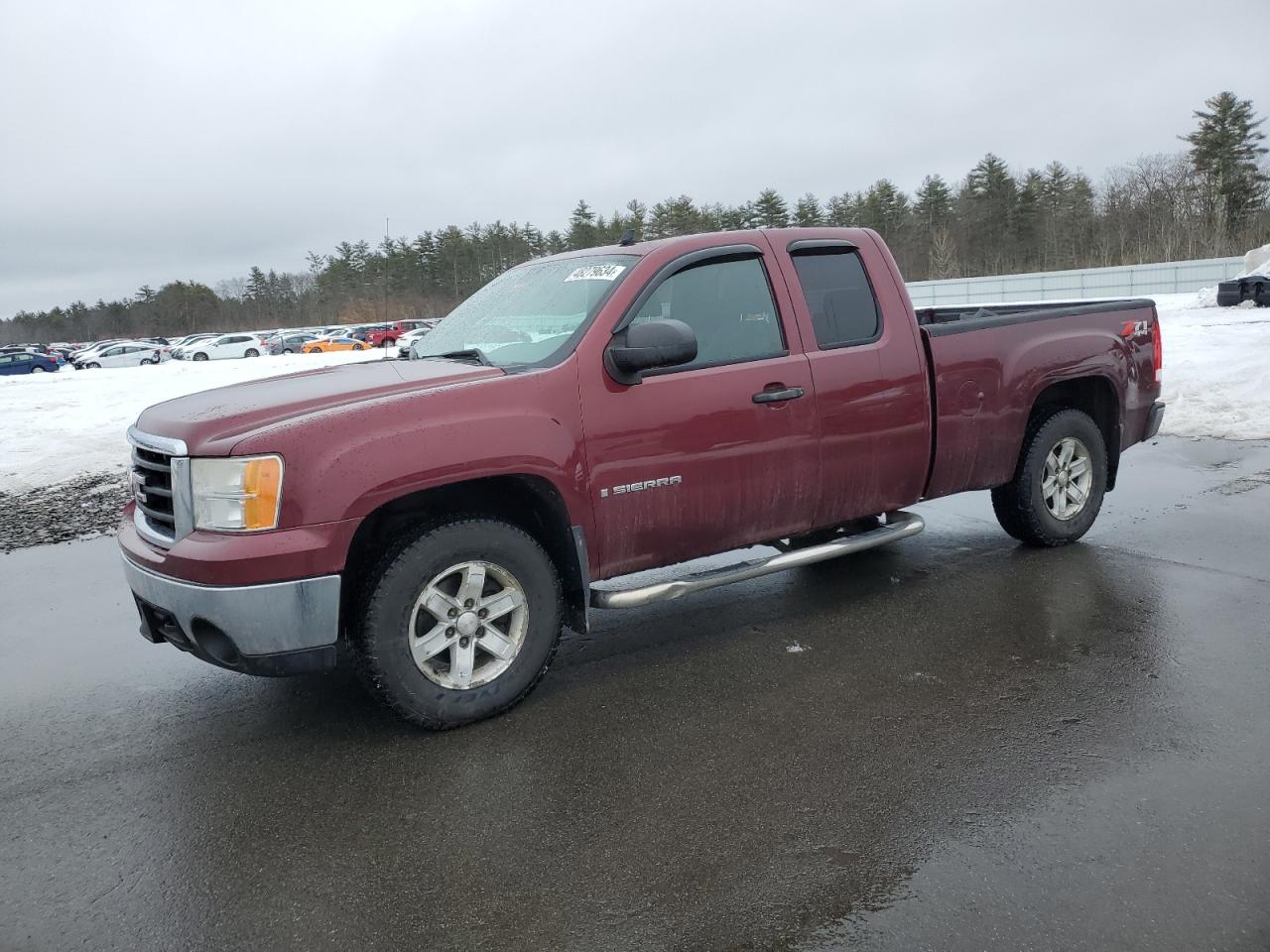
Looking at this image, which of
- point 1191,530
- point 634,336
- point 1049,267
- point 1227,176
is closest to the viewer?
point 634,336

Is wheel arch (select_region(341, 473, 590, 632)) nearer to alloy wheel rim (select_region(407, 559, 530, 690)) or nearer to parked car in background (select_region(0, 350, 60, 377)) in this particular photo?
alloy wheel rim (select_region(407, 559, 530, 690))

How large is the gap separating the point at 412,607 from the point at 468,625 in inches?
10.4

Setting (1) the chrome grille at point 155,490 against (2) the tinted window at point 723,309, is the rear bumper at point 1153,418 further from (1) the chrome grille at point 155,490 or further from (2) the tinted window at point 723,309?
(1) the chrome grille at point 155,490

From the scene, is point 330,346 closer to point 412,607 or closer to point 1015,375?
point 1015,375

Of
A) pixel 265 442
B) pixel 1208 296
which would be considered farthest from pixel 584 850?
pixel 1208 296

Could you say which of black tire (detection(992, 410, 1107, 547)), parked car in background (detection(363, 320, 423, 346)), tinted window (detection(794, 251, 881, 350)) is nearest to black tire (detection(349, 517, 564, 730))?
tinted window (detection(794, 251, 881, 350))

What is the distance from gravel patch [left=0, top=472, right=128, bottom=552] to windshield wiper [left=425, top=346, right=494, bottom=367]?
512cm

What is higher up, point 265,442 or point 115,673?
point 265,442

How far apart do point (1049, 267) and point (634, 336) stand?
7110 centimetres

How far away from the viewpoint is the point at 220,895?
292 centimetres

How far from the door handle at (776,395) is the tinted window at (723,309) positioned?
19cm

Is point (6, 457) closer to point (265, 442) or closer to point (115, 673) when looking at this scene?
point (115, 673)

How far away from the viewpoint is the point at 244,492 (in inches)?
139

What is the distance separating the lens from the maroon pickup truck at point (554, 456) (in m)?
3.58
